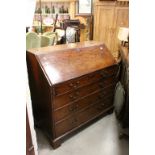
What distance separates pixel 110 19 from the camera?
13.7 ft

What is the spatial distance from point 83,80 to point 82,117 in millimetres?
482

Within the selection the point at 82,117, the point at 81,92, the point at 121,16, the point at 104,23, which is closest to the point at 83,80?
the point at 81,92

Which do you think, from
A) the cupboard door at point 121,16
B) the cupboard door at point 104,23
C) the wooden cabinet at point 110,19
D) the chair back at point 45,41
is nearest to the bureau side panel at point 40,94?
the chair back at point 45,41

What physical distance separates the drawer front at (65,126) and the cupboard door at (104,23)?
2777mm

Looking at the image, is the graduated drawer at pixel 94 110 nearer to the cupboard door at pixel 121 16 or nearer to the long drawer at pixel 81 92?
the long drawer at pixel 81 92

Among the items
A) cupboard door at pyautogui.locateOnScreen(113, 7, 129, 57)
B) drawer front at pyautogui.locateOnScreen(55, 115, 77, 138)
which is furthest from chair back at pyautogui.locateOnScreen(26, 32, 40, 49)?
cupboard door at pyautogui.locateOnScreen(113, 7, 129, 57)

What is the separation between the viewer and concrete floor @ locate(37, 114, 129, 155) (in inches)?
75.9

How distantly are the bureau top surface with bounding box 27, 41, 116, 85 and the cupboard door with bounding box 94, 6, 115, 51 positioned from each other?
6.66 feet

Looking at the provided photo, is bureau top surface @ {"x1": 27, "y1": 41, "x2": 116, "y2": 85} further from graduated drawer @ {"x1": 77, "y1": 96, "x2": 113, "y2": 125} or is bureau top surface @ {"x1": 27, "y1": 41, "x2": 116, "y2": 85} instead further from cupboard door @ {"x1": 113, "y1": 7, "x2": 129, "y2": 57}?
cupboard door @ {"x1": 113, "y1": 7, "x2": 129, "y2": 57}

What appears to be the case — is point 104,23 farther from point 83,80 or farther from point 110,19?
point 83,80

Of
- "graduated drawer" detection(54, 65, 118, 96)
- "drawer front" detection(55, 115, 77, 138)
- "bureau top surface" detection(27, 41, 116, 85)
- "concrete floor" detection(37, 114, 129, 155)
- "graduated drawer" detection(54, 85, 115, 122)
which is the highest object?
"bureau top surface" detection(27, 41, 116, 85)

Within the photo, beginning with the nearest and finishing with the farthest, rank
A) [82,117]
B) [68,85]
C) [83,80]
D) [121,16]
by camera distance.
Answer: [68,85] → [83,80] → [82,117] → [121,16]
